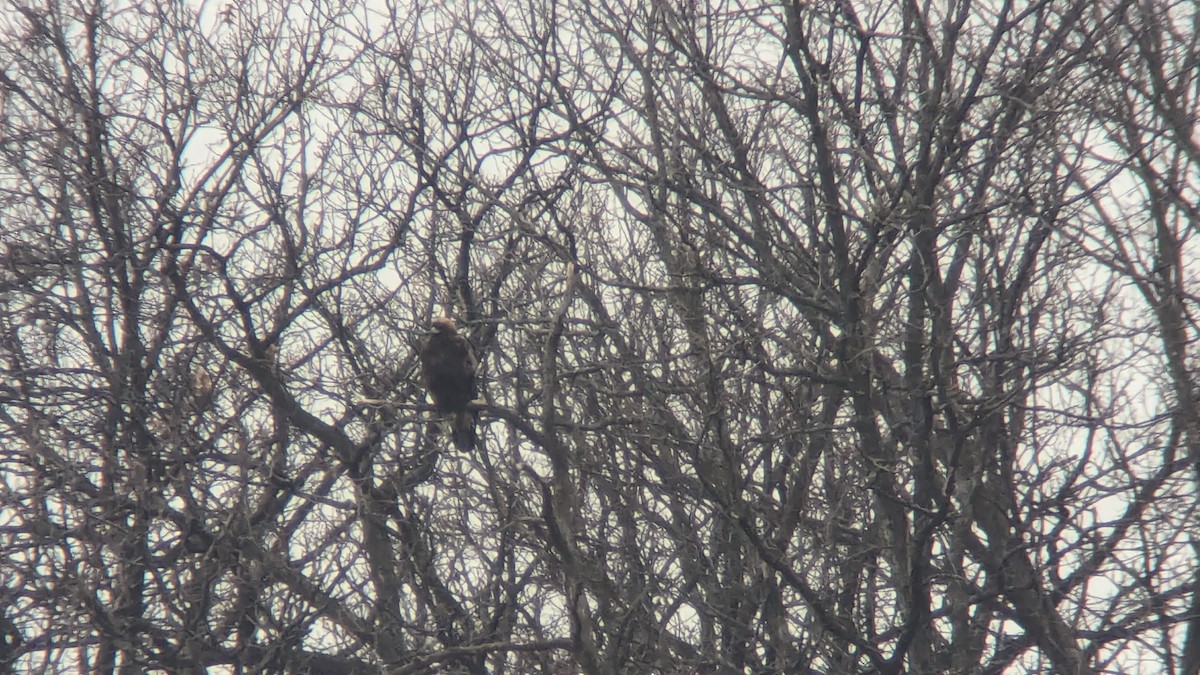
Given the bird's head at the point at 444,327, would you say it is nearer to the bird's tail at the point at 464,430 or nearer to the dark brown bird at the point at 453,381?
the dark brown bird at the point at 453,381

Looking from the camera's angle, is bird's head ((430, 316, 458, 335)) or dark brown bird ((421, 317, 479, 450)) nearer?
dark brown bird ((421, 317, 479, 450))

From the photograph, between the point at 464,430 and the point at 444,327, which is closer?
the point at 464,430

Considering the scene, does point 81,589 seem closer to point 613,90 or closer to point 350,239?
point 350,239

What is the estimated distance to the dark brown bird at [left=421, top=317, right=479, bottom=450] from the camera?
6.51m

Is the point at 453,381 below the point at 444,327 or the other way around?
below

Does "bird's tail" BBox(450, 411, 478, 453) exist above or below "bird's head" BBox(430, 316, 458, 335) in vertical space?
below

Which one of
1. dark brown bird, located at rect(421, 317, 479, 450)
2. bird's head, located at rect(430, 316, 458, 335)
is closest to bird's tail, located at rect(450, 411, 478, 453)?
dark brown bird, located at rect(421, 317, 479, 450)

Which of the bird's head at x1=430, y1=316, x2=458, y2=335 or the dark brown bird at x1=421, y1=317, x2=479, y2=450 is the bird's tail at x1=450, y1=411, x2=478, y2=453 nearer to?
the dark brown bird at x1=421, y1=317, x2=479, y2=450

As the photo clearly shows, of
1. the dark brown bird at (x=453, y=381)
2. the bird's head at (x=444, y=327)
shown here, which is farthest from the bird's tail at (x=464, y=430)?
the bird's head at (x=444, y=327)

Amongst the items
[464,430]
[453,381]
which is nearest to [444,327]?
[453,381]

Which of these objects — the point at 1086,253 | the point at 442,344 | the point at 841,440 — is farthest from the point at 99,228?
the point at 1086,253

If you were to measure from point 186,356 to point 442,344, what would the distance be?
3.05 meters

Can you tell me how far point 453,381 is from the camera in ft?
21.5

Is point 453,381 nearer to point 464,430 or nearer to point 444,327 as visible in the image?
point 464,430
